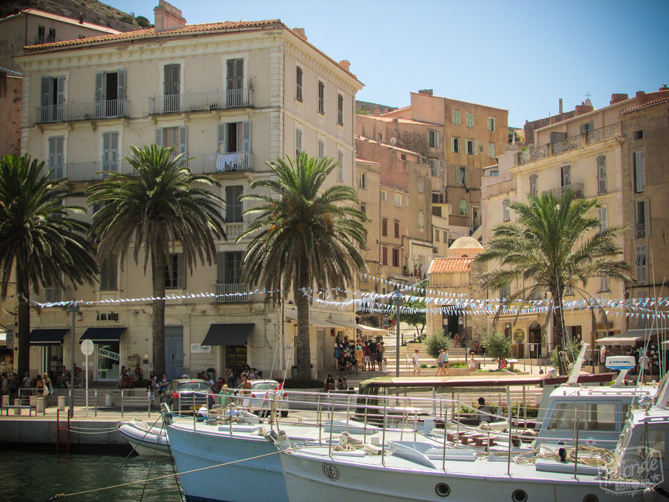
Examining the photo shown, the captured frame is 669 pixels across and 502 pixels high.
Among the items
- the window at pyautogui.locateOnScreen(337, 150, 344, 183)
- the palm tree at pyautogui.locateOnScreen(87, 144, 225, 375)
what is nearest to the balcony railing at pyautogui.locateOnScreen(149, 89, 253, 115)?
the palm tree at pyautogui.locateOnScreen(87, 144, 225, 375)

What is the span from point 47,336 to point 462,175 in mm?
52621

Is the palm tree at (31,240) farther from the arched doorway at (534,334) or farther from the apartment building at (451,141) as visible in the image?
the apartment building at (451,141)

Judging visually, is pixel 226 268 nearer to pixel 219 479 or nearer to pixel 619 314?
pixel 619 314

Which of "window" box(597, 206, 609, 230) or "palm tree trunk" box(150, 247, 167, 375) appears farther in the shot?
"window" box(597, 206, 609, 230)

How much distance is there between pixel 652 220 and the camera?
145ft

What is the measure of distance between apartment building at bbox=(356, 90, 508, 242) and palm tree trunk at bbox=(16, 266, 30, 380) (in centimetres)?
4668

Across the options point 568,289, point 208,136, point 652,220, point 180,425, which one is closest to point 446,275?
point 568,289

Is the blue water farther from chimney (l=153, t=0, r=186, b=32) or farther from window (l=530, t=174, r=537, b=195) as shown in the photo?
window (l=530, t=174, r=537, b=195)

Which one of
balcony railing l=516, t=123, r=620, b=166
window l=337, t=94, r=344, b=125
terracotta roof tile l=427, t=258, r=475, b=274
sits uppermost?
window l=337, t=94, r=344, b=125

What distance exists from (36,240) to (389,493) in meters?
29.6

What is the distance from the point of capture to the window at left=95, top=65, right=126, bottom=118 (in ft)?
152

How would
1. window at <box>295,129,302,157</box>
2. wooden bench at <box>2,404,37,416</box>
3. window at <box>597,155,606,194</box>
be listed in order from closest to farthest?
wooden bench at <box>2,404,37,416</box>
window at <box>295,129,302,157</box>
window at <box>597,155,606,194</box>

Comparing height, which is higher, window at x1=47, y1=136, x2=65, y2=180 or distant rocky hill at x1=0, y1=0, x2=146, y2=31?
distant rocky hill at x1=0, y1=0, x2=146, y2=31

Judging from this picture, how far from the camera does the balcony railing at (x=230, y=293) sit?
138 ft
